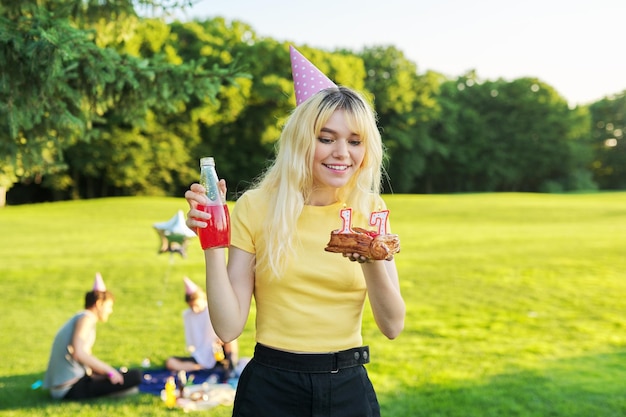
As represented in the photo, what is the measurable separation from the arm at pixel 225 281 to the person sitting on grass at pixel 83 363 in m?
4.13

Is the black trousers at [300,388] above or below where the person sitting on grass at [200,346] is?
above

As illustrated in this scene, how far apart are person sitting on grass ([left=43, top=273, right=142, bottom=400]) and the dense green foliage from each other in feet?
4.56

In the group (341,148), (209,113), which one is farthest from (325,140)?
(209,113)

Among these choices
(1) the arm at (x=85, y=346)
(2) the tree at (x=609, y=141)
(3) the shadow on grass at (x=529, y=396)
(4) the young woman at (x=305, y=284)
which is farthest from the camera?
(2) the tree at (x=609, y=141)

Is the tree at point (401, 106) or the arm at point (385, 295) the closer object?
the arm at point (385, 295)

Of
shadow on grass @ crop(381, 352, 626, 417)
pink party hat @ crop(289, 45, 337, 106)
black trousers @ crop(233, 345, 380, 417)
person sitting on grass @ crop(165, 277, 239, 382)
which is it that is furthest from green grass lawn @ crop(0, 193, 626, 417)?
pink party hat @ crop(289, 45, 337, 106)

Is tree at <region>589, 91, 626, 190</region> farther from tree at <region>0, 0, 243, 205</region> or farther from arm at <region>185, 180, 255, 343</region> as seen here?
arm at <region>185, 180, 255, 343</region>

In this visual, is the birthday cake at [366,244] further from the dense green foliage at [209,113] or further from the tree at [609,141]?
the tree at [609,141]

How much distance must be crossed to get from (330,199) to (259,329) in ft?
1.63

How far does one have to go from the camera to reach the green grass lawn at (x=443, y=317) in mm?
6117

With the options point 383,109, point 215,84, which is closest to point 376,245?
point 215,84

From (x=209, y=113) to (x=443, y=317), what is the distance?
3475cm

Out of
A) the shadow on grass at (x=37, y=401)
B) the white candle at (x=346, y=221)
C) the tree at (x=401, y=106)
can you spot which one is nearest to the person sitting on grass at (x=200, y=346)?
the shadow on grass at (x=37, y=401)

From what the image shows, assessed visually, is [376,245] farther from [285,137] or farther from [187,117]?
[187,117]
